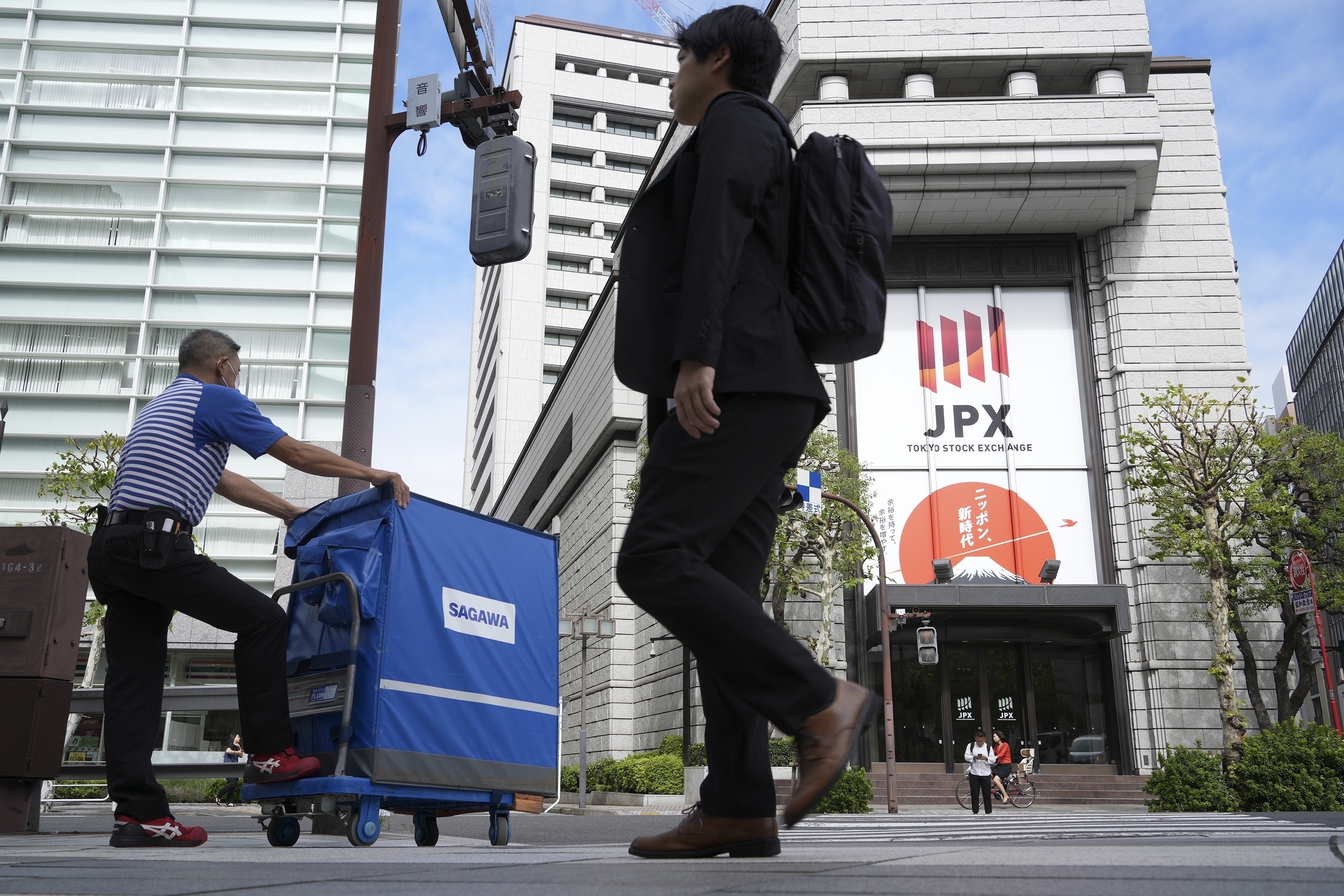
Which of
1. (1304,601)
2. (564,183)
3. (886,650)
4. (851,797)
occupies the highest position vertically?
(564,183)

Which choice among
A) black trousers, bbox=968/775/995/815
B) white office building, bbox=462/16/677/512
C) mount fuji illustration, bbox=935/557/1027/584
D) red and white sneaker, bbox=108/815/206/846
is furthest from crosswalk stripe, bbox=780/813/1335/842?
white office building, bbox=462/16/677/512

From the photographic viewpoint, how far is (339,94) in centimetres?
5322

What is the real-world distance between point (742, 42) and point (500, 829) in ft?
11.3

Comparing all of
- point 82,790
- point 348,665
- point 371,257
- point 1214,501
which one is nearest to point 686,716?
point 1214,501

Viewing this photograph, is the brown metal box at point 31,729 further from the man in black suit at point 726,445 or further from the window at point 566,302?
the window at point 566,302

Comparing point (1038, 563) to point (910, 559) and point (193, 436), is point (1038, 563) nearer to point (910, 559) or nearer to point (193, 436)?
point (910, 559)

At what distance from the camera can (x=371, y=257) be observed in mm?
7152

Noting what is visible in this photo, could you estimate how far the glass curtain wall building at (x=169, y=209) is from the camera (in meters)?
49.0

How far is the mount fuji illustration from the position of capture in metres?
22.5

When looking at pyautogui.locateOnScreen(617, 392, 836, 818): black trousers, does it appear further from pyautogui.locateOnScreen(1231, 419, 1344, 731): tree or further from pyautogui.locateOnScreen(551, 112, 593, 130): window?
pyautogui.locateOnScreen(551, 112, 593, 130): window

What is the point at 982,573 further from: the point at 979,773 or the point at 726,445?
the point at 726,445

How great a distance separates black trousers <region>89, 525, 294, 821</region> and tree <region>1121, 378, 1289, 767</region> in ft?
59.2

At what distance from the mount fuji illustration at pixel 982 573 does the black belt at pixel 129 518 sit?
20.2m

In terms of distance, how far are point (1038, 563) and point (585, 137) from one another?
45383 mm
